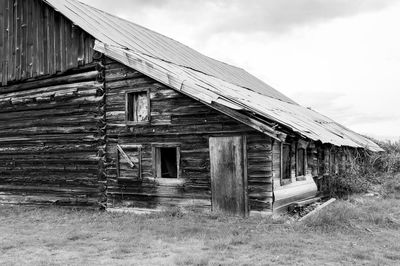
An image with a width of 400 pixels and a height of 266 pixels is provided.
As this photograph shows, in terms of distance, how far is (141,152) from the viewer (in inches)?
511

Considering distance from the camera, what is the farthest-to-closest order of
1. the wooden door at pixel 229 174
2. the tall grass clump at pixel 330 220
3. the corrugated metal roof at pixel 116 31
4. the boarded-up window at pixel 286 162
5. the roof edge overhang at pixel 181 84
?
1. the corrugated metal roof at pixel 116 31
2. the boarded-up window at pixel 286 162
3. the wooden door at pixel 229 174
4. the roof edge overhang at pixel 181 84
5. the tall grass clump at pixel 330 220

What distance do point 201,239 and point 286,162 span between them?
176 inches

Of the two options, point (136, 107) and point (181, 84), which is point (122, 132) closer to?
point (136, 107)

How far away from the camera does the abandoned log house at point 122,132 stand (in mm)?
11523

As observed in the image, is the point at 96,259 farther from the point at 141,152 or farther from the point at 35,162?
the point at 35,162

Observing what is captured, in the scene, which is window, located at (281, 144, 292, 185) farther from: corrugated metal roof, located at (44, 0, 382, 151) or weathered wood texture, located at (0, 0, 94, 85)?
weathered wood texture, located at (0, 0, 94, 85)

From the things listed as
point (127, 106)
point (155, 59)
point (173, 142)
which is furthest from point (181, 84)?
point (155, 59)

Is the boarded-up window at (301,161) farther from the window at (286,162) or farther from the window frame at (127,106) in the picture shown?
the window frame at (127,106)

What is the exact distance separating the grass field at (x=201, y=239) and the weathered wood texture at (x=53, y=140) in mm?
1877

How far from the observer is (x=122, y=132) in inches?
526

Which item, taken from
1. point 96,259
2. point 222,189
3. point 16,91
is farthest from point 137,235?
point 16,91

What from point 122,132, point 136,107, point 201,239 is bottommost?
point 201,239

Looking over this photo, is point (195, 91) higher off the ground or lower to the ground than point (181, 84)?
lower

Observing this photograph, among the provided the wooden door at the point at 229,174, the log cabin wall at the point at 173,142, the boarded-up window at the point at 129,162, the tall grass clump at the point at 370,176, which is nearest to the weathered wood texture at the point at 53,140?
the log cabin wall at the point at 173,142
